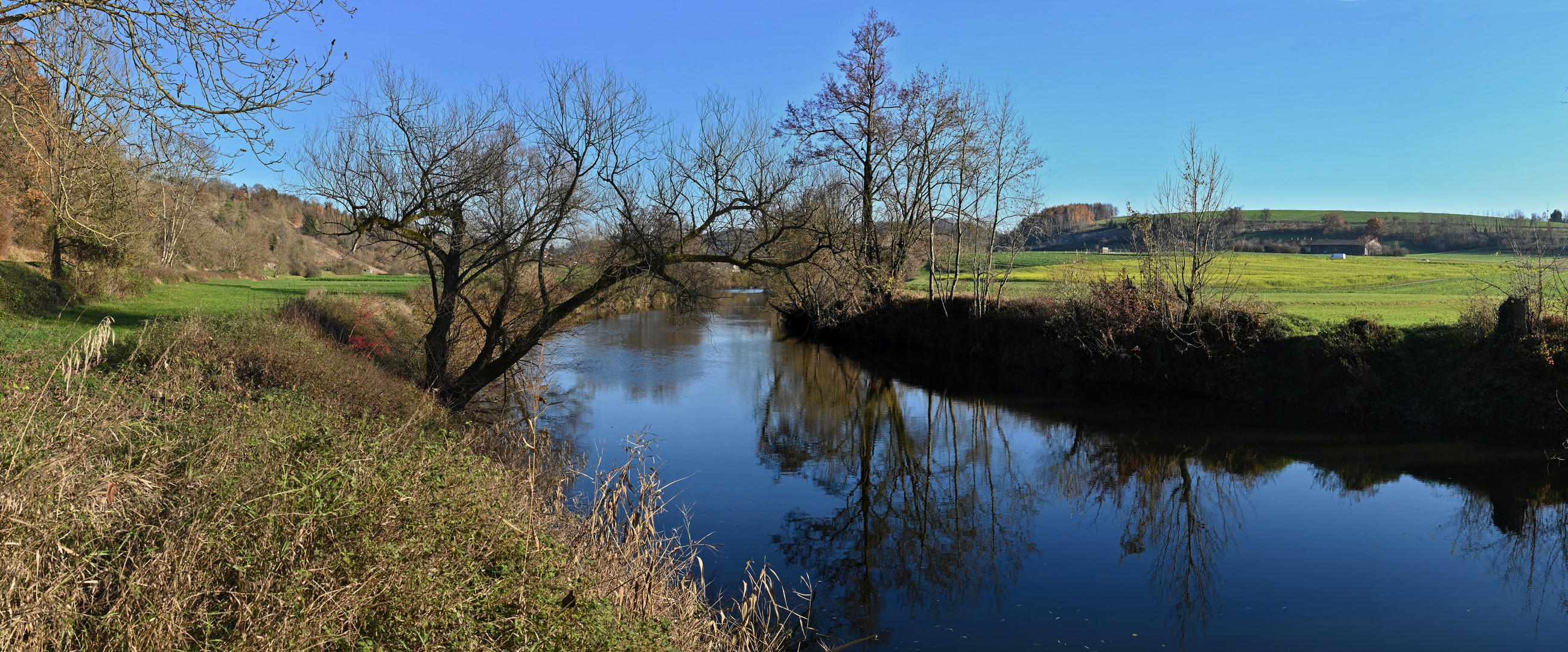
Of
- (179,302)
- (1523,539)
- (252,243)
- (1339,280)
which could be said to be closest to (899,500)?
(1523,539)

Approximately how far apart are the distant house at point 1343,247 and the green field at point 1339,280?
2.38m

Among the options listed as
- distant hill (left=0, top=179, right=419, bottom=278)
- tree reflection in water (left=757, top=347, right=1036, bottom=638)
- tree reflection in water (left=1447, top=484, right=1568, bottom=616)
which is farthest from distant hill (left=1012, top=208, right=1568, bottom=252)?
distant hill (left=0, top=179, right=419, bottom=278)

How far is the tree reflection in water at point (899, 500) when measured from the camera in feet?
27.0

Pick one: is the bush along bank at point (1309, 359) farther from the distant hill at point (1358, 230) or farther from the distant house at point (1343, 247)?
the distant house at point (1343, 247)

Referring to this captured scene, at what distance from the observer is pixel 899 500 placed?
1138cm

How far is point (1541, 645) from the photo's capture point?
6.89m

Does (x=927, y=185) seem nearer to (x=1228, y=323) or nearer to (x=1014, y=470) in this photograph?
(x=1228, y=323)

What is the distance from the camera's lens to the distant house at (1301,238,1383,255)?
52.3m

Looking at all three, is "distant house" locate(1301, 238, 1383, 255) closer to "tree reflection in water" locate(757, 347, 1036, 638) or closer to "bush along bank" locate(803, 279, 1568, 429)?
"bush along bank" locate(803, 279, 1568, 429)

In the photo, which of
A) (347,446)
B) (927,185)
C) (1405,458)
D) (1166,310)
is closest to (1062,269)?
(1166,310)

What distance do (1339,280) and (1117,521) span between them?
2995 centimetres

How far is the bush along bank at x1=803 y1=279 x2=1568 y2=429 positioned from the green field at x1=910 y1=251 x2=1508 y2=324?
1.22 metres

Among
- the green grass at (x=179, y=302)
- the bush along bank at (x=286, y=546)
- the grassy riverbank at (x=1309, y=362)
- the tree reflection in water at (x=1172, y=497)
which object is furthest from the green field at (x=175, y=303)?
the grassy riverbank at (x=1309, y=362)

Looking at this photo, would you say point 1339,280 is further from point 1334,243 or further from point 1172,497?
point 1172,497
